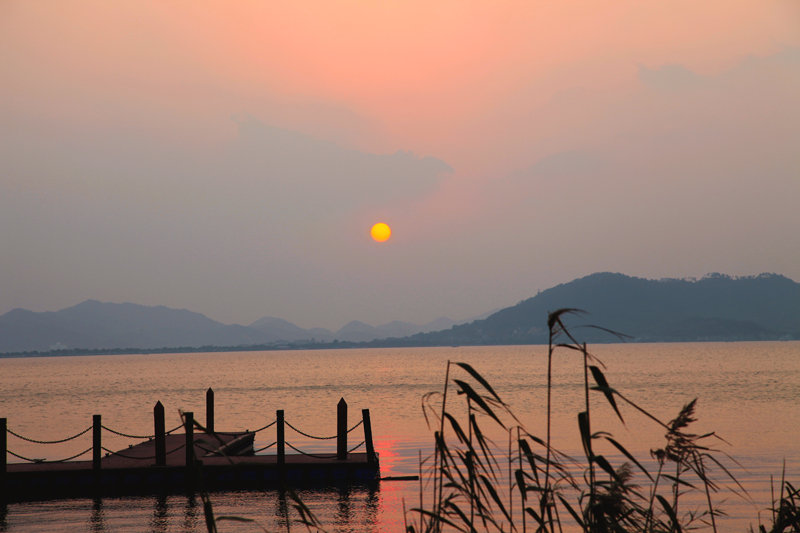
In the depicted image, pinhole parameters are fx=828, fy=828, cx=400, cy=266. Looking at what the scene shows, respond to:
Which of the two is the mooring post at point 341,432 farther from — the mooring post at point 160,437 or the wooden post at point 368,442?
the mooring post at point 160,437

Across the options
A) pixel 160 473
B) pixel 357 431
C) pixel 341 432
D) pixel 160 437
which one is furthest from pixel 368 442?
pixel 357 431

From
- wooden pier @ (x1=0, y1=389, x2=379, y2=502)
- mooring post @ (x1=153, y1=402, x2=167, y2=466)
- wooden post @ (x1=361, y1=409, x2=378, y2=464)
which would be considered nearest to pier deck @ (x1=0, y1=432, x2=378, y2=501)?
wooden pier @ (x1=0, y1=389, x2=379, y2=502)

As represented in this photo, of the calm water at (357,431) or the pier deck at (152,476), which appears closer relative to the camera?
the calm water at (357,431)

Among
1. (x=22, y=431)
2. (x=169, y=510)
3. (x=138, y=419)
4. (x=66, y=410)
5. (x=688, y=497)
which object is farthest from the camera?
(x=66, y=410)

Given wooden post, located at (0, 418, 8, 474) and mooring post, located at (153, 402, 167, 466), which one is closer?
wooden post, located at (0, 418, 8, 474)

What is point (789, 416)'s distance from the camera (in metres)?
56.5

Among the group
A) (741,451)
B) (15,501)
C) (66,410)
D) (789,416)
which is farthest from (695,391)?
(15,501)

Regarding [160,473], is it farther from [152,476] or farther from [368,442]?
[368,442]

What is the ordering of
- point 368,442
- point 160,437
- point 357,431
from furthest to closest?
point 357,431, point 368,442, point 160,437

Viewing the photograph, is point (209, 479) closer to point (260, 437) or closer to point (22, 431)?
point (260, 437)

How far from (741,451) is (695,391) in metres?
55.3

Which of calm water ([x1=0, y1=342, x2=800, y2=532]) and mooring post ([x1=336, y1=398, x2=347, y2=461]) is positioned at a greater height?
mooring post ([x1=336, y1=398, x2=347, y2=461])

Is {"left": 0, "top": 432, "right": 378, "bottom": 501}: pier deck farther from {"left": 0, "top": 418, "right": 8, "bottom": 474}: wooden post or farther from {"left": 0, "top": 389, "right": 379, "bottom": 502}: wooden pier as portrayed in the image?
{"left": 0, "top": 418, "right": 8, "bottom": 474}: wooden post

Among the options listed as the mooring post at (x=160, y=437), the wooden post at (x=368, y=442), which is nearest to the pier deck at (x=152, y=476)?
the wooden post at (x=368, y=442)
